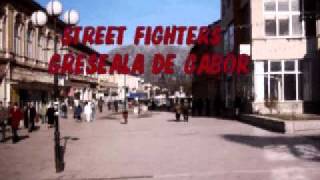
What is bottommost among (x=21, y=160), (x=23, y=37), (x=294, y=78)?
(x=21, y=160)

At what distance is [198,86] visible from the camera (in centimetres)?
8306

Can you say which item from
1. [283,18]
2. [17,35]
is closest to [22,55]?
[17,35]

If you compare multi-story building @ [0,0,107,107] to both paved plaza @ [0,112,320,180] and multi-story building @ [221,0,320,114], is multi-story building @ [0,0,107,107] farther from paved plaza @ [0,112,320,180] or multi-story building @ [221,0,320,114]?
paved plaza @ [0,112,320,180]

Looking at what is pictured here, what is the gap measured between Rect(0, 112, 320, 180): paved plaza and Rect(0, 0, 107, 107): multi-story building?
57.1ft

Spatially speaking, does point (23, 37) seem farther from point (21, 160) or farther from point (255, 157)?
point (255, 157)

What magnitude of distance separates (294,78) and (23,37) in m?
25.7

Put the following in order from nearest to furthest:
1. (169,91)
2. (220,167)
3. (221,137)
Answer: (220,167) → (221,137) → (169,91)

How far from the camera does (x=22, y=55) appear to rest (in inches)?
1890

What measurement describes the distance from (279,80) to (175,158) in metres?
20.3

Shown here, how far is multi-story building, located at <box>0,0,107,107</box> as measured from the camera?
4247cm

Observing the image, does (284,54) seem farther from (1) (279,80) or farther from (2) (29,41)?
(2) (29,41)

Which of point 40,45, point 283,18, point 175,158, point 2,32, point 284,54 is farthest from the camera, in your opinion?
point 40,45

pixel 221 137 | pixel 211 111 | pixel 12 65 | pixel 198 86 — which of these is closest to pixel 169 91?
pixel 198 86

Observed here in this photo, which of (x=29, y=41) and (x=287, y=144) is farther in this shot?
(x=29, y=41)
